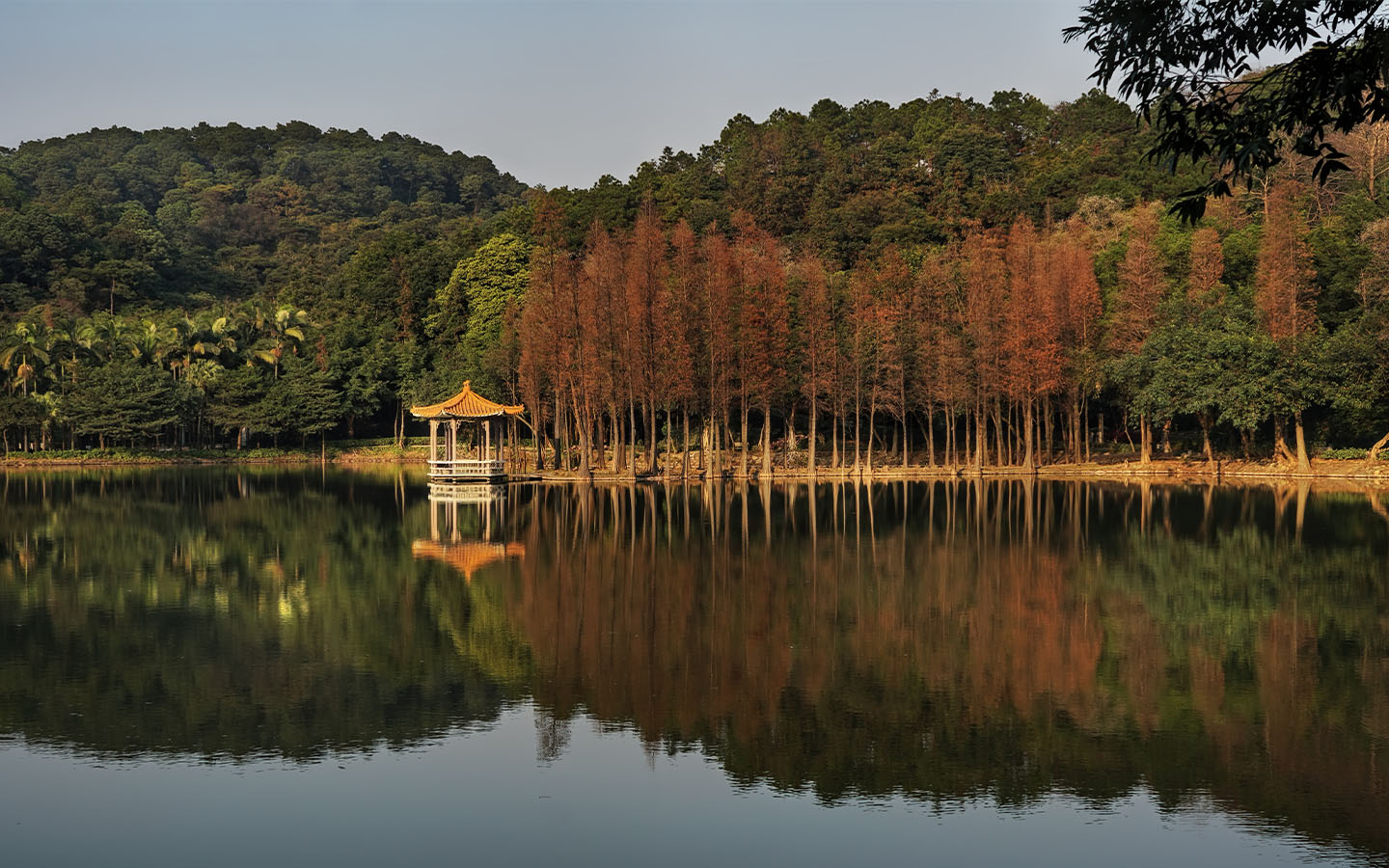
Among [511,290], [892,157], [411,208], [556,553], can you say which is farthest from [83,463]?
[411,208]

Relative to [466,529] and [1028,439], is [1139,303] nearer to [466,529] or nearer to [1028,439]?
[1028,439]

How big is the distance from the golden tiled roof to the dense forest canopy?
72.7 feet

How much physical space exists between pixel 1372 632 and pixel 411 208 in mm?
146961

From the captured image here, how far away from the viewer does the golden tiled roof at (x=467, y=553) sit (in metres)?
24.4

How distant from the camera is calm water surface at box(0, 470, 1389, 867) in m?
9.96

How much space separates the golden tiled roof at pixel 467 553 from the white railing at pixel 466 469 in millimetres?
15490

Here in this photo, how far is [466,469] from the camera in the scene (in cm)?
4472

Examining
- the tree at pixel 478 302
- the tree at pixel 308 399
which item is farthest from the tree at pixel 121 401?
the tree at pixel 478 302

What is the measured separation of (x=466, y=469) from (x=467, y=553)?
18.7 metres

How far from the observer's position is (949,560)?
24.5 metres

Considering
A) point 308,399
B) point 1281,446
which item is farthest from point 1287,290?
point 308,399

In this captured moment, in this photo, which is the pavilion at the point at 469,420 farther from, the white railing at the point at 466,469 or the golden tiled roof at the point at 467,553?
the golden tiled roof at the point at 467,553

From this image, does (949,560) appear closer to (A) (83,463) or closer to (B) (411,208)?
(A) (83,463)

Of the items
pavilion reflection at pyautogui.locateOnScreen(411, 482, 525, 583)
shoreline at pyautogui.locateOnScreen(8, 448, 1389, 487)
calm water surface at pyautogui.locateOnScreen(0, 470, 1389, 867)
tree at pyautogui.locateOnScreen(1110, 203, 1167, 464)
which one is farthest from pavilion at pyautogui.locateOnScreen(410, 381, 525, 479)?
tree at pyautogui.locateOnScreen(1110, 203, 1167, 464)
